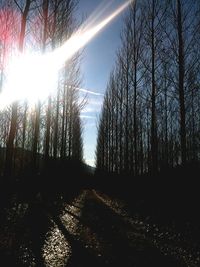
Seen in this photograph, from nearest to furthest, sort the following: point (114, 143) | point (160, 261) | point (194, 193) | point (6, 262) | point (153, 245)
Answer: point (6, 262)
point (160, 261)
point (153, 245)
point (194, 193)
point (114, 143)

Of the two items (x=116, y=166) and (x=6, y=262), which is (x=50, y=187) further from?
(x=116, y=166)

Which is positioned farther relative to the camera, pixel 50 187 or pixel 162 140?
pixel 162 140

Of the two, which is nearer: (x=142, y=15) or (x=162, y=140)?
(x=142, y=15)

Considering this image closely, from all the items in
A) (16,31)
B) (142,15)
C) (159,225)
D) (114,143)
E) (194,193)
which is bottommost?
(159,225)

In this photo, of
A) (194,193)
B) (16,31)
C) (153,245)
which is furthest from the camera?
(16,31)

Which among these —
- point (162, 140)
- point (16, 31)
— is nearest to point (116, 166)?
point (162, 140)

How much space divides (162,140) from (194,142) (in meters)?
3.30

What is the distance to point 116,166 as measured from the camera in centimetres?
2706

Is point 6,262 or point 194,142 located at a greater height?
point 194,142

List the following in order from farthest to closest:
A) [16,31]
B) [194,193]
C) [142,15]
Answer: [142,15] → [16,31] → [194,193]

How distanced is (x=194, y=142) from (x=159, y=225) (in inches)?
829

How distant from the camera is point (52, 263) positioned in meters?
4.28

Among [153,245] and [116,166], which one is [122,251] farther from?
[116,166]

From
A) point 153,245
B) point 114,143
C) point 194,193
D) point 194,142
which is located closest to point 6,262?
point 153,245
